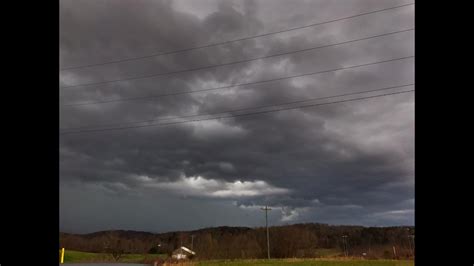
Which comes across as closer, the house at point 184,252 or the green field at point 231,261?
the green field at point 231,261

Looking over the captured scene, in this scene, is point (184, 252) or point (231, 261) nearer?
point (231, 261)

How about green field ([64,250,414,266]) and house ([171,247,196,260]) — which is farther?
house ([171,247,196,260])
